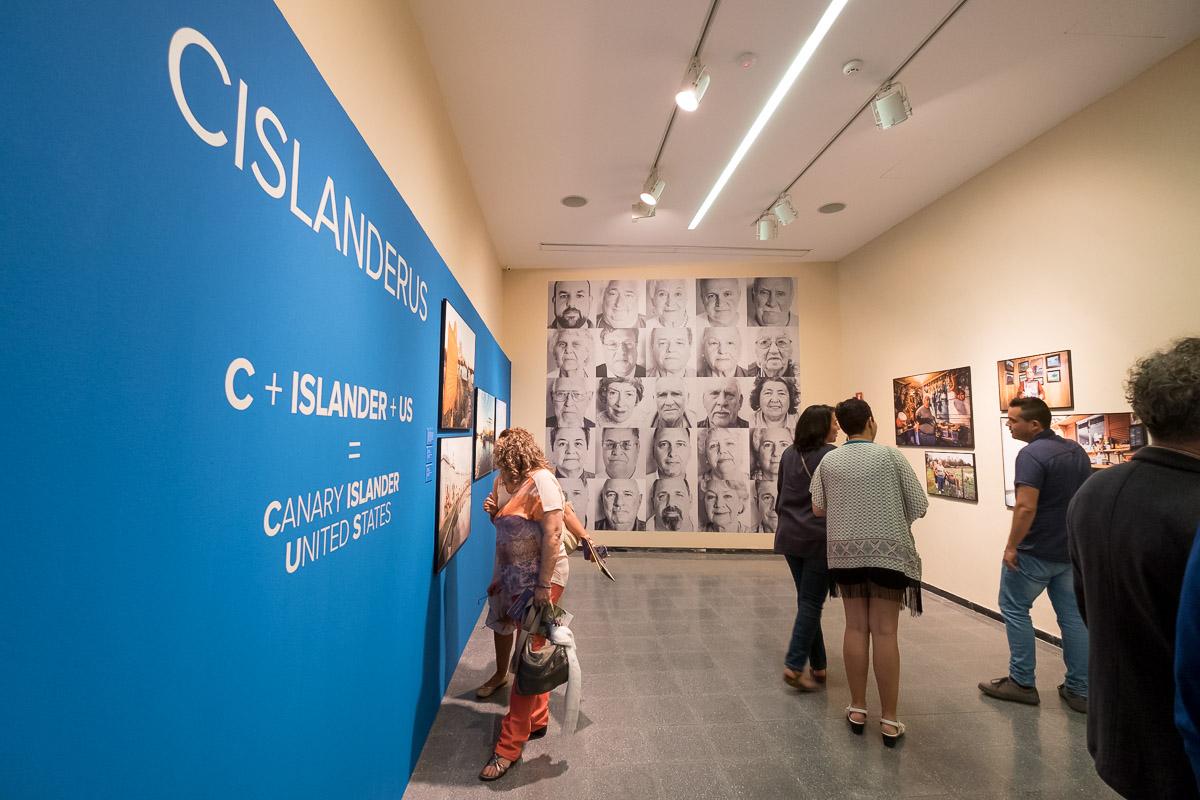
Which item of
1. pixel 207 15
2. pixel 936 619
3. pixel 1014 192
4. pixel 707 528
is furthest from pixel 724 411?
pixel 207 15

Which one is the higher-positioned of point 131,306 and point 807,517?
point 131,306

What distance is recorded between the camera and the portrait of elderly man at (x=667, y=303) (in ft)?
24.1

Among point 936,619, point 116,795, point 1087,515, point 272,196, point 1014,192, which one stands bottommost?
point 936,619

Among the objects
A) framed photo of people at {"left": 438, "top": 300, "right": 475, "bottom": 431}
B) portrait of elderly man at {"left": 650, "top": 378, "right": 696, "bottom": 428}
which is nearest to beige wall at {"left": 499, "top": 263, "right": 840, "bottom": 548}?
portrait of elderly man at {"left": 650, "top": 378, "right": 696, "bottom": 428}

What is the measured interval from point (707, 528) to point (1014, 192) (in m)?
4.89

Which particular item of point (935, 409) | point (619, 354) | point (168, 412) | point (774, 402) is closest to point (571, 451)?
point (619, 354)

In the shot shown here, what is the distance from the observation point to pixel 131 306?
74 centimetres

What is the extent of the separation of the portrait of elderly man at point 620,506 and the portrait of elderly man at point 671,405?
93cm

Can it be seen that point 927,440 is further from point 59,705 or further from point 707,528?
point 59,705

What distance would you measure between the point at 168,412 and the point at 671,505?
6737 millimetres

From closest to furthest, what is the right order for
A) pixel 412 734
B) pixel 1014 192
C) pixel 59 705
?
pixel 59 705 < pixel 412 734 < pixel 1014 192

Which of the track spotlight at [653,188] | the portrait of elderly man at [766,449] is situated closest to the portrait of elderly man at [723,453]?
the portrait of elderly man at [766,449]

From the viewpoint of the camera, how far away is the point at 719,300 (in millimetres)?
7316

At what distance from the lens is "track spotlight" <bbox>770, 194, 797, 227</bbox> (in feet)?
16.9
